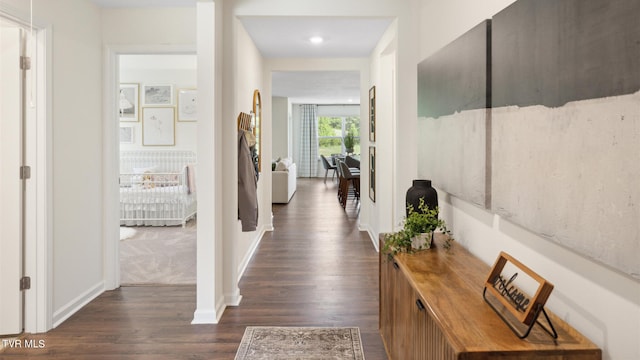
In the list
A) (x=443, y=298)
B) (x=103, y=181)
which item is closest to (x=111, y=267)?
(x=103, y=181)

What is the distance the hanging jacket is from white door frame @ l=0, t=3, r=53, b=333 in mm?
1363

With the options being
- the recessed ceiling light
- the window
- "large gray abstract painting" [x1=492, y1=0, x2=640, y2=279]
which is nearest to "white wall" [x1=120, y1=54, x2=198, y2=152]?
the recessed ceiling light

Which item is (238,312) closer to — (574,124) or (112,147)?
(112,147)

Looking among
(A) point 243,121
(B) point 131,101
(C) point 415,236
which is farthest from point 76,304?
(B) point 131,101

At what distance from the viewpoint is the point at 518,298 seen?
1385mm

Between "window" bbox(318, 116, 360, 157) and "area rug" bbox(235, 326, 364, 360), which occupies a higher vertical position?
"window" bbox(318, 116, 360, 157)

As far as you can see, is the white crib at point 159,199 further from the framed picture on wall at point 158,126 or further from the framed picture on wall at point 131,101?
the framed picture on wall at point 131,101

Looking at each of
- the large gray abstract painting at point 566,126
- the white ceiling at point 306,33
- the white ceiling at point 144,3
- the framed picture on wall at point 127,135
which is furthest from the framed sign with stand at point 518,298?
the framed picture on wall at point 127,135

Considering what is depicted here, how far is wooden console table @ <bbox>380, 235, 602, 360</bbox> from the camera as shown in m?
1.19

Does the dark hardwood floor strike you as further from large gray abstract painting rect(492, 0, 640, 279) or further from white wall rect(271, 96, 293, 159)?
white wall rect(271, 96, 293, 159)

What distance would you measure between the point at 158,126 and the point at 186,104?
668 mm

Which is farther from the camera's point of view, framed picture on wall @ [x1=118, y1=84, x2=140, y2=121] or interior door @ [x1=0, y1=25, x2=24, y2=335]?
framed picture on wall @ [x1=118, y1=84, x2=140, y2=121]

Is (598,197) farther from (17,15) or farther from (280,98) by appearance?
(280,98)

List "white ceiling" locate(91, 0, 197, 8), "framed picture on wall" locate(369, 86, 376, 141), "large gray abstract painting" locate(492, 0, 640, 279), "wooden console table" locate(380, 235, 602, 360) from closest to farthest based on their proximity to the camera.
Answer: "large gray abstract painting" locate(492, 0, 640, 279), "wooden console table" locate(380, 235, 602, 360), "white ceiling" locate(91, 0, 197, 8), "framed picture on wall" locate(369, 86, 376, 141)
